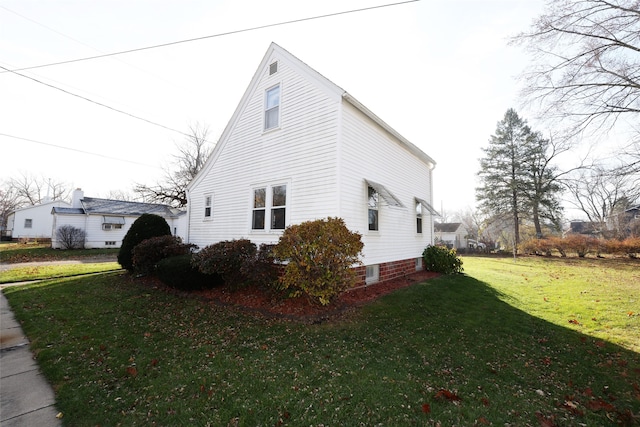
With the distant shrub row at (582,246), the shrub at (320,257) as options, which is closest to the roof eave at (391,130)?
the shrub at (320,257)

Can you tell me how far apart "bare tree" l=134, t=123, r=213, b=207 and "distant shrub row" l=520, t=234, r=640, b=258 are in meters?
31.9

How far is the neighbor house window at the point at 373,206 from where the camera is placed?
886 centimetres

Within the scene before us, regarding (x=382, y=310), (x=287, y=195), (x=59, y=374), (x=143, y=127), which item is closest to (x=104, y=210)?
(x=143, y=127)

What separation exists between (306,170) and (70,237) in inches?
999

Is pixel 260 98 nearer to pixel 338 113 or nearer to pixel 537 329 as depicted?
pixel 338 113

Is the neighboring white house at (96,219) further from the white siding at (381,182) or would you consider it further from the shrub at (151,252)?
the white siding at (381,182)

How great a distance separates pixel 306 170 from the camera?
27.0ft

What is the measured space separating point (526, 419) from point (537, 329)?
12.3 feet

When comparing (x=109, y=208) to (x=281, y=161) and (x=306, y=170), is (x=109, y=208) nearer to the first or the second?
(x=281, y=161)

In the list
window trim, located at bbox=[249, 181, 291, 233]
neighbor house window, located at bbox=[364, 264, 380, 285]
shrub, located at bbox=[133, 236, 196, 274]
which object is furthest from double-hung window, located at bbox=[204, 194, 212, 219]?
neighbor house window, located at bbox=[364, 264, 380, 285]

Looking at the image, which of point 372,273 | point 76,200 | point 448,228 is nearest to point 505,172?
point 448,228

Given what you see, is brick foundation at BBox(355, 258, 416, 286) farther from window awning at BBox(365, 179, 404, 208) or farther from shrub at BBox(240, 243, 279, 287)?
shrub at BBox(240, 243, 279, 287)

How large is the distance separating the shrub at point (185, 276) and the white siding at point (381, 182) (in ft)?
15.8

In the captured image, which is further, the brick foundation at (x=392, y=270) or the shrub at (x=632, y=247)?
the shrub at (x=632, y=247)
